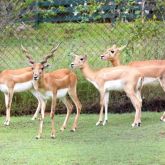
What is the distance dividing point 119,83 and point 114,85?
0.10m

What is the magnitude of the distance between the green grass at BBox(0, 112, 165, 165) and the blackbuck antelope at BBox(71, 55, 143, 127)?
0.25 m

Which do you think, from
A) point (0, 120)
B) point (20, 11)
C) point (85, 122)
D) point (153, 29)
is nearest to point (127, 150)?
point (85, 122)

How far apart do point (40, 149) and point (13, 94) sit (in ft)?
9.13

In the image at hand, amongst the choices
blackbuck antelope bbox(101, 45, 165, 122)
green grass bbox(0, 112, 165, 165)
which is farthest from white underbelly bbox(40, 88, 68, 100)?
blackbuck antelope bbox(101, 45, 165, 122)

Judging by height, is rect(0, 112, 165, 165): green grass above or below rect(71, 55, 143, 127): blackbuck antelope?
below

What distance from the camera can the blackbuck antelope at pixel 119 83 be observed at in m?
10.4

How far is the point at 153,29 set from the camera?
11.9 meters

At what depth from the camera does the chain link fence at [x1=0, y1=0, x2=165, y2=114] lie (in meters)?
11.6

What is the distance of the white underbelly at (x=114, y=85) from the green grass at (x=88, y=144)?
19.4 inches

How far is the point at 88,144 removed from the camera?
8828 mm

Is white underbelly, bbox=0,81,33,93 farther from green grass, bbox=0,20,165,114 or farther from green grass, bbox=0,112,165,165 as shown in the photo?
green grass, bbox=0,20,165,114

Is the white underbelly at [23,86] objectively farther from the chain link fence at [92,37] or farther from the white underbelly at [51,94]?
the white underbelly at [51,94]

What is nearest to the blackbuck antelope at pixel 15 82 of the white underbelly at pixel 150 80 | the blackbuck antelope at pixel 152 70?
the blackbuck antelope at pixel 152 70

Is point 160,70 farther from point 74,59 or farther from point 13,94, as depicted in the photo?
point 13,94
